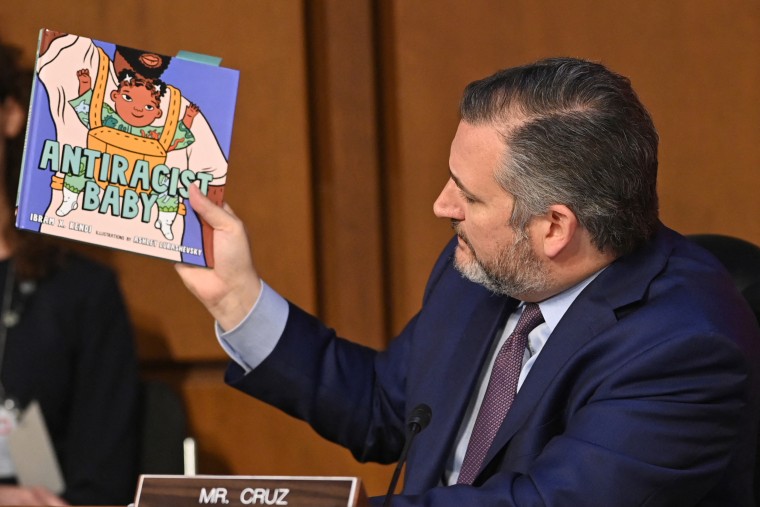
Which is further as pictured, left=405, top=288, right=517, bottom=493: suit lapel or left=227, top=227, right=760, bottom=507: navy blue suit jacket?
left=405, top=288, right=517, bottom=493: suit lapel

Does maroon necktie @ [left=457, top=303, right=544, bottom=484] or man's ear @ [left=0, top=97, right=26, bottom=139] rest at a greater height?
man's ear @ [left=0, top=97, right=26, bottom=139]

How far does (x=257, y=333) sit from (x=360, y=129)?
3.20ft

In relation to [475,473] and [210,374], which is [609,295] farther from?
[210,374]

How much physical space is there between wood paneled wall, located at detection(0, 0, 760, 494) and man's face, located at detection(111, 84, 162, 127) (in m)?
1.05

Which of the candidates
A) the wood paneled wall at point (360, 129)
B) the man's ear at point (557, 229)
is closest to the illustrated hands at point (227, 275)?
the man's ear at point (557, 229)

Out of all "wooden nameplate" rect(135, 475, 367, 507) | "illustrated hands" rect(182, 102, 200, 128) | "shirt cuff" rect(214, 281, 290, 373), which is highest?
"illustrated hands" rect(182, 102, 200, 128)

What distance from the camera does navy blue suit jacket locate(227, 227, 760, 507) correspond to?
1.48 meters

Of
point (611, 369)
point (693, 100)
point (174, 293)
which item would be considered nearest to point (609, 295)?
point (611, 369)

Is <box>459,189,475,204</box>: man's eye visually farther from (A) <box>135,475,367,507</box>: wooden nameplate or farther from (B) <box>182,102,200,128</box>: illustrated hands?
(A) <box>135,475,367,507</box>: wooden nameplate

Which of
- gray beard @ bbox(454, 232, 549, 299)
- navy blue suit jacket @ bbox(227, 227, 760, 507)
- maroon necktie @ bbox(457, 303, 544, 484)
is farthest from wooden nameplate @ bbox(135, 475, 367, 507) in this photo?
gray beard @ bbox(454, 232, 549, 299)

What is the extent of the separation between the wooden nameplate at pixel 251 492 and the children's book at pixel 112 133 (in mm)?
494

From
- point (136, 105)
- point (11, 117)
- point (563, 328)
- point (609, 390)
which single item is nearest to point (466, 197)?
point (563, 328)

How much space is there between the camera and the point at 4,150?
2643 mm

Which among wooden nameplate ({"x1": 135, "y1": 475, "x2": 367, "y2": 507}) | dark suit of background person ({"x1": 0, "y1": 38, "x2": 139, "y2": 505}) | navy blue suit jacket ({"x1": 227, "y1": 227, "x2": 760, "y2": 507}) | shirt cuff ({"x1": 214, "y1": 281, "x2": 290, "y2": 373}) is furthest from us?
dark suit of background person ({"x1": 0, "y1": 38, "x2": 139, "y2": 505})
